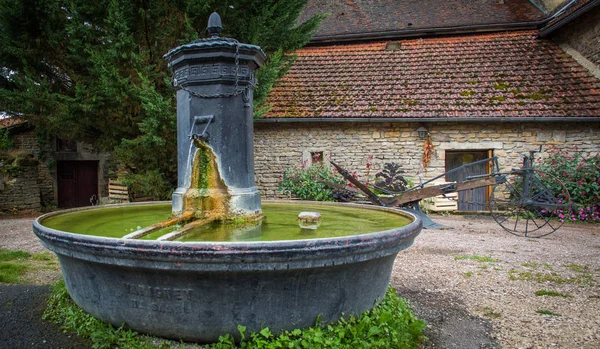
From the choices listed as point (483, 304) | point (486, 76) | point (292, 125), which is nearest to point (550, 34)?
point (486, 76)

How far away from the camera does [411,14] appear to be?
46.9 ft

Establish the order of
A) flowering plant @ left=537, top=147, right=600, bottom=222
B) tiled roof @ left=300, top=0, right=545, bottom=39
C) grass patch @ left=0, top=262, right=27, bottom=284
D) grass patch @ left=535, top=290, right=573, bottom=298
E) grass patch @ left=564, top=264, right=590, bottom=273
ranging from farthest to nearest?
tiled roof @ left=300, top=0, right=545, bottom=39 < flowering plant @ left=537, top=147, right=600, bottom=222 < grass patch @ left=564, top=264, right=590, bottom=273 < grass patch @ left=0, top=262, right=27, bottom=284 < grass patch @ left=535, top=290, right=573, bottom=298

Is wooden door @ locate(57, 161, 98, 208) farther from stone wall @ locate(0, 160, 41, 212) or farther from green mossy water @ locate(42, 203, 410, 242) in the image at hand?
green mossy water @ locate(42, 203, 410, 242)

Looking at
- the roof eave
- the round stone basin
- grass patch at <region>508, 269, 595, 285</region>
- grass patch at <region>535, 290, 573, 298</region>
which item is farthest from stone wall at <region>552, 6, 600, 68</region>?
the round stone basin

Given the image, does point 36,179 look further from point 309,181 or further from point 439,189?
point 439,189

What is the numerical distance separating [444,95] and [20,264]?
10.1 meters

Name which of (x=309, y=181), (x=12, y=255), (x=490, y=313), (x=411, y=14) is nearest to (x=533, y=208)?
(x=309, y=181)

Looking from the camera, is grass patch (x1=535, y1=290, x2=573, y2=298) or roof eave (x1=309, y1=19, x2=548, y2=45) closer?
grass patch (x1=535, y1=290, x2=573, y2=298)

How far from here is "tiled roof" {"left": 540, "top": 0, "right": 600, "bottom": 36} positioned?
10.1 m

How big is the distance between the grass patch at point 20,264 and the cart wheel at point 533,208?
26.3 feet

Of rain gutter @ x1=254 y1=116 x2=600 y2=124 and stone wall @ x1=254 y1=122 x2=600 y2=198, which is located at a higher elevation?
rain gutter @ x1=254 y1=116 x2=600 y2=124

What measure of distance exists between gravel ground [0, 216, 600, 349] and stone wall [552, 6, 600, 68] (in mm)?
→ 6075

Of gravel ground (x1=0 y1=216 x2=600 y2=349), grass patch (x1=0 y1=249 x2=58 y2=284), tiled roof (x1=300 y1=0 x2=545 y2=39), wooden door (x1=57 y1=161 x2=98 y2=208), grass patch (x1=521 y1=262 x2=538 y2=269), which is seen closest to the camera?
gravel ground (x1=0 y1=216 x2=600 y2=349)

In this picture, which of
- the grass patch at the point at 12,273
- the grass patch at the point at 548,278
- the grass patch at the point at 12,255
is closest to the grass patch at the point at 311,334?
the grass patch at the point at 12,273
